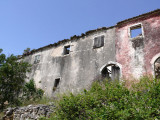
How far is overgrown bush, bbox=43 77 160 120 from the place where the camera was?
5232 mm

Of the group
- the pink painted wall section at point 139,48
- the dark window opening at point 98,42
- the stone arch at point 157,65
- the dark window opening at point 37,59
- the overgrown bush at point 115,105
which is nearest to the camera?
the overgrown bush at point 115,105

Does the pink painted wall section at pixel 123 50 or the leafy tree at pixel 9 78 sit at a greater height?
the pink painted wall section at pixel 123 50

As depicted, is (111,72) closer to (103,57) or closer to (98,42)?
(103,57)

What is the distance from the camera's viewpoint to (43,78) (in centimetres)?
1675

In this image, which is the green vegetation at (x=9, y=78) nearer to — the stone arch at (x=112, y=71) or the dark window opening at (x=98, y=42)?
the dark window opening at (x=98, y=42)

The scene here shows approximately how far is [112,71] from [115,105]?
748cm

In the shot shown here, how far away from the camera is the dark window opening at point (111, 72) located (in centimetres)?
1288

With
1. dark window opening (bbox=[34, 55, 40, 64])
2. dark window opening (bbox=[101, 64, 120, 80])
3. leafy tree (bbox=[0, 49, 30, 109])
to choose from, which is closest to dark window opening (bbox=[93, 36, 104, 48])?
dark window opening (bbox=[101, 64, 120, 80])

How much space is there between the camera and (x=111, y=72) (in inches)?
516

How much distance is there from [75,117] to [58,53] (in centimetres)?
1104

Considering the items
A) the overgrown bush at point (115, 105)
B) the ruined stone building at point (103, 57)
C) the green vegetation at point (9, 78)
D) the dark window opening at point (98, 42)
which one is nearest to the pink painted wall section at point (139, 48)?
the ruined stone building at point (103, 57)

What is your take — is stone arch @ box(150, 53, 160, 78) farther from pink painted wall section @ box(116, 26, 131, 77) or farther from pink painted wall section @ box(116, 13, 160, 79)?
pink painted wall section @ box(116, 26, 131, 77)

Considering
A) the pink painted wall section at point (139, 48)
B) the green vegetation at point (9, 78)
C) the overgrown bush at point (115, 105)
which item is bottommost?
the overgrown bush at point (115, 105)

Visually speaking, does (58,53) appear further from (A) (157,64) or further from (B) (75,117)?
(B) (75,117)
